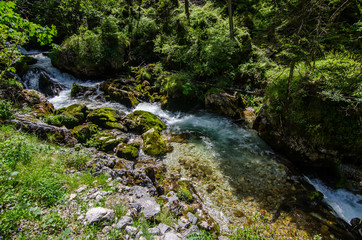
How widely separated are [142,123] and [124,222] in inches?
303

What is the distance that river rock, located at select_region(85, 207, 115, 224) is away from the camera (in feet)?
8.96

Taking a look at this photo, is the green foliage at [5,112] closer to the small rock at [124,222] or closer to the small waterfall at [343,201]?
the small rock at [124,222]

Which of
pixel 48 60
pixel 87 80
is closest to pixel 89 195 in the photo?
pixel 87 80

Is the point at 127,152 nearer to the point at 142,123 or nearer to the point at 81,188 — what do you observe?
the point at 142,123

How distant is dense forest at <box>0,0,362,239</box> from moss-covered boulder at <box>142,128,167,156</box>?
0.36ft

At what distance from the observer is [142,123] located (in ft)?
33.6

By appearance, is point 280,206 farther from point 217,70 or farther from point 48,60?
point 48,60

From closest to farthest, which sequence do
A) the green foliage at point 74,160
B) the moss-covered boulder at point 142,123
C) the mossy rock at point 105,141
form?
the green foliage at point 74,160
the mossy rock at point 105,141
the moss-covered boulder at point 142,123

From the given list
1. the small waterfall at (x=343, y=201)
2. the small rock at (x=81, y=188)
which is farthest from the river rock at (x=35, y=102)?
the small waterfall at (x=343, y=201)

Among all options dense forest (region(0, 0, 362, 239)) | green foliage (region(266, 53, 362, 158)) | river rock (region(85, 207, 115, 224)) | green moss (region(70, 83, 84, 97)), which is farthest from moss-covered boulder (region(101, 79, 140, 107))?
river rock (region(85, 207, 115, 224))

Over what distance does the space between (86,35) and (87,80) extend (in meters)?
4.74

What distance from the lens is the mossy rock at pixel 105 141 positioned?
8.00m

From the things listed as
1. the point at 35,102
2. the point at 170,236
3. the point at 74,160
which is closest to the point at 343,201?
the point at 170,236

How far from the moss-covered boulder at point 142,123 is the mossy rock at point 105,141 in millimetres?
1492
